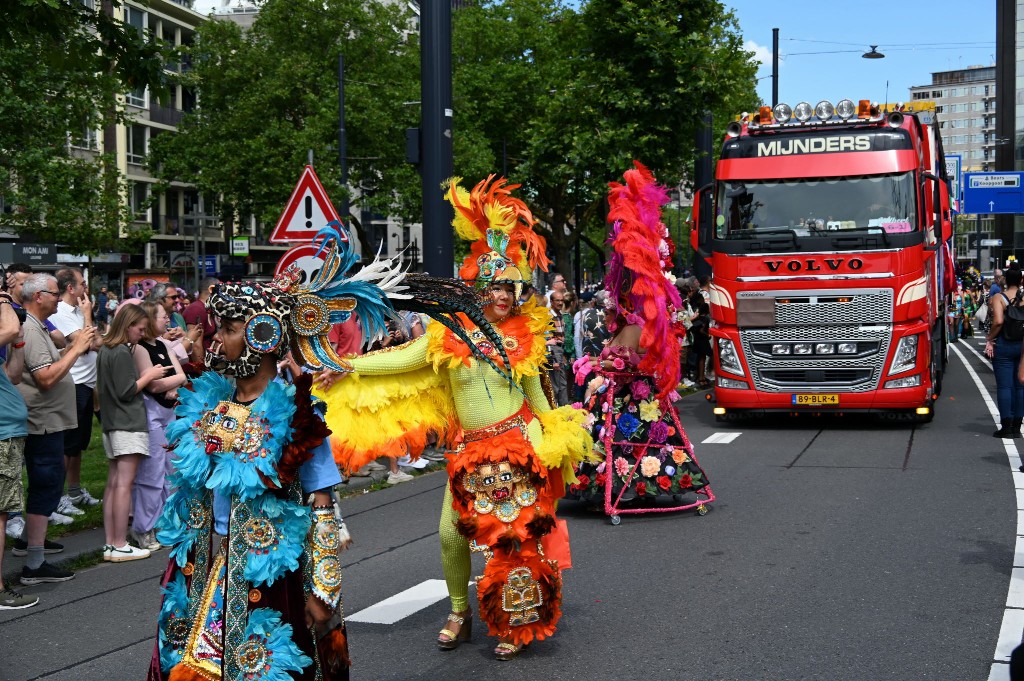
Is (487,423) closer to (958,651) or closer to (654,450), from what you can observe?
(958,651)

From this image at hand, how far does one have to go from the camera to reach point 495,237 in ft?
18.9

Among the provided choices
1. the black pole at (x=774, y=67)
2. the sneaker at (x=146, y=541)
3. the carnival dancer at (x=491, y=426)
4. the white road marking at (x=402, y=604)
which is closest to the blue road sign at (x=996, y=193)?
the black pole at (x=774, y=67)

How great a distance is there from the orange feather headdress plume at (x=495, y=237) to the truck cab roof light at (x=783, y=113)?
9.76m

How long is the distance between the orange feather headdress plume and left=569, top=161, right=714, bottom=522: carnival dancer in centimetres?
257

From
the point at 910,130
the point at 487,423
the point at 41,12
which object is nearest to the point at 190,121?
the point at 910,130

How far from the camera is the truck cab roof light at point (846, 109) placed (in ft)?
47.9

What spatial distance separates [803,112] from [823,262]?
7.31 feet

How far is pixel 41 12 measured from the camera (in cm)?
828

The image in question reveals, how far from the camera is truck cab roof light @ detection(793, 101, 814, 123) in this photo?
14.8 metres

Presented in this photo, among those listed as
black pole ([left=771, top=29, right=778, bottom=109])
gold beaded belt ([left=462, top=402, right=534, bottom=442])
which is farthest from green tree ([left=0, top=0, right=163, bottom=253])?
black pole ([left=771, top=29, right=778, bottom=109])

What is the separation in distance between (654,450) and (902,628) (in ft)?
10.6

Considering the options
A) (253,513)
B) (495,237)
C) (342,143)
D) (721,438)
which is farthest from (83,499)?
(342,143)

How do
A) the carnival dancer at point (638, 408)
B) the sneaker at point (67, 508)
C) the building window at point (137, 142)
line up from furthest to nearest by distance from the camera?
1. the building window at point (137, 142)
2. the sneaker at point (67, 508)
3. the carnival dancer at point (638, 408)

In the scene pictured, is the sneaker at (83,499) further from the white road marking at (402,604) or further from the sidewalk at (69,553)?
the white road marking at (402,604)
